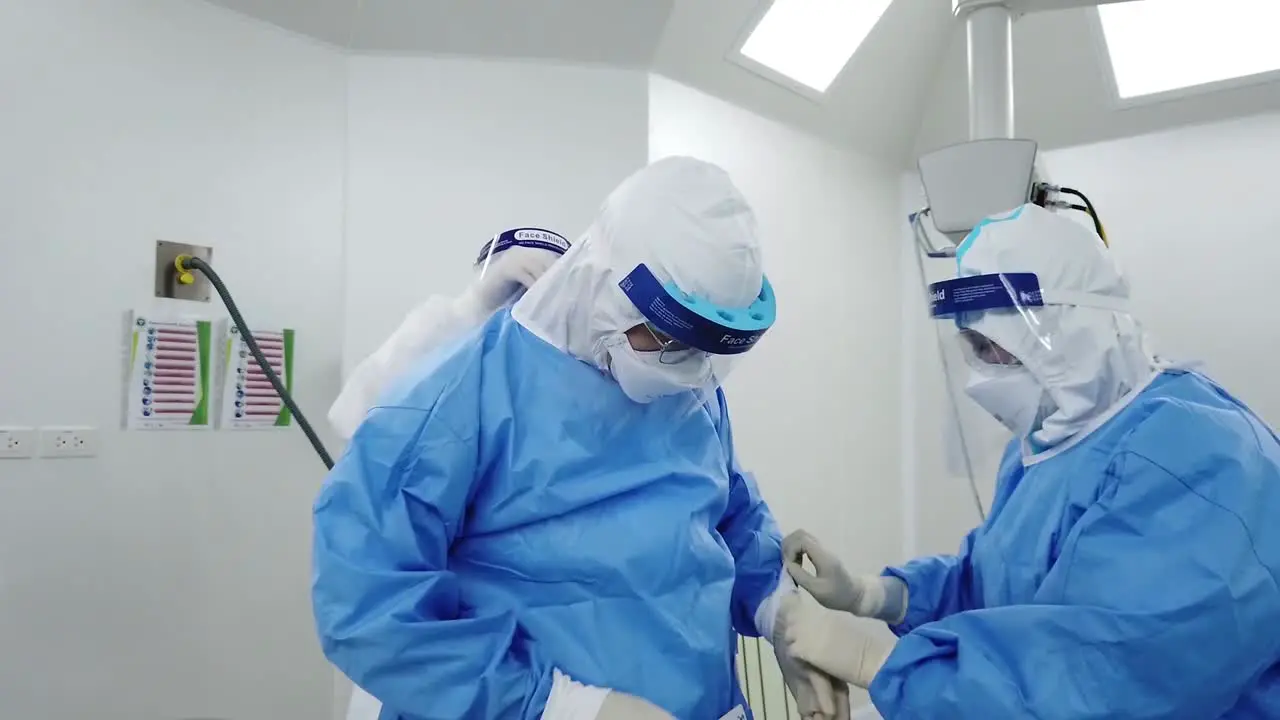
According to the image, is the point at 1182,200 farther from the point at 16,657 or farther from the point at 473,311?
the point at 16,657

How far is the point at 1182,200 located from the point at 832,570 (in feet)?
6.23

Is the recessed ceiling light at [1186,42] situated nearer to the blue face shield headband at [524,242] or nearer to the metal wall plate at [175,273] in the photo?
the blue face shield headband at [524,242]

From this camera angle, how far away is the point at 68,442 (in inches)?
68.5

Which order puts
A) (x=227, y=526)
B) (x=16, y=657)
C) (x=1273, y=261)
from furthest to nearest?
(x=1273, y=261)
(x=227, y=526)
(x=16, y=657)

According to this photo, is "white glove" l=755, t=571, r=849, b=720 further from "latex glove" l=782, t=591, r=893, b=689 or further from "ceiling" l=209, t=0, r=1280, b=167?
"ceiling" l=209, t=0, r=1280, b=167

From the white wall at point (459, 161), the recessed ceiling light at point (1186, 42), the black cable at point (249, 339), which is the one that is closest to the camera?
the black cable at point (249, 339)

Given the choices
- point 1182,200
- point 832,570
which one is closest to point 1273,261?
point 1182,200

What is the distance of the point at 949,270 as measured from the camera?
291 centimetres

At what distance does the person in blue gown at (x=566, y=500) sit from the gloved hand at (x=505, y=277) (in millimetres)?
67

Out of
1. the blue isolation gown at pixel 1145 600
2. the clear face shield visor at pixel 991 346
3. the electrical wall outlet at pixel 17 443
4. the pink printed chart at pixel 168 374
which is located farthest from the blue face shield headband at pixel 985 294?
the electrical wall outlet at pixel 17 443

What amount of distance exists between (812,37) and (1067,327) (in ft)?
5.74

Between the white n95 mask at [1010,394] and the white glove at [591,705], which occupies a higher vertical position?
the white n95 mask at [1010,394]

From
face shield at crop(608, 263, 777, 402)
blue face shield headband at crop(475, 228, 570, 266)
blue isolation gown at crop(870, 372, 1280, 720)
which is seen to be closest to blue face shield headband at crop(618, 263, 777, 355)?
face shield at crop(608, 263, 777, 402)

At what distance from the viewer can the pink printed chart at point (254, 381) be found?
6.45 ft
